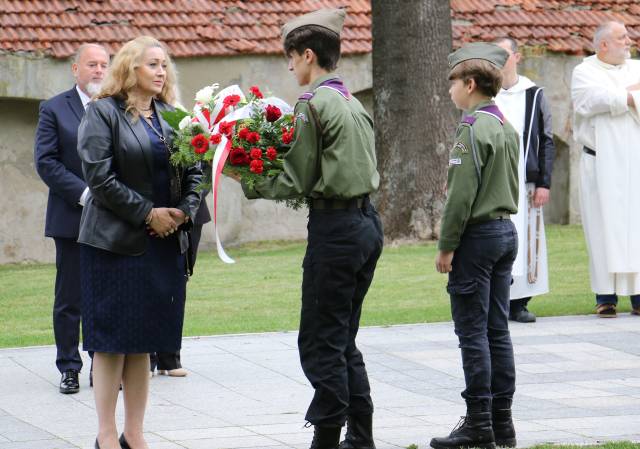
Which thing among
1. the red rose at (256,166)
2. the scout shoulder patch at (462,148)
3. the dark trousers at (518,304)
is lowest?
the dark trousers at (518,304)

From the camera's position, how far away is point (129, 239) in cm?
631

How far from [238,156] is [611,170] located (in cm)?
564

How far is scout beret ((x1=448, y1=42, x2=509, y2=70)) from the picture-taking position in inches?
257

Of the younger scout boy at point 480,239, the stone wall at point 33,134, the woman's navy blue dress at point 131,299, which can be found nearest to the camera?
the woman's navy blue dress at point 131,299

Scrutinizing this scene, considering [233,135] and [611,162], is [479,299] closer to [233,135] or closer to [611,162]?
[233,135]

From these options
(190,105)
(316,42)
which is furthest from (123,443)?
(190,105)

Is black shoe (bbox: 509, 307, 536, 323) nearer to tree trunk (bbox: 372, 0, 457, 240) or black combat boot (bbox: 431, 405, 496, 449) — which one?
black combat boot (bbox: 431, 405, 496, 449)

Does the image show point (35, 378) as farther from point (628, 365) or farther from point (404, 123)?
point (404, 123)

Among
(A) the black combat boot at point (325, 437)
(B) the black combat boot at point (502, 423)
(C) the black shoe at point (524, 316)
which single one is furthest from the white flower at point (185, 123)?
(C) the black shoe at point (524, 316)

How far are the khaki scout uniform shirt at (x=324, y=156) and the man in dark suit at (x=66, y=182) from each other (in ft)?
7.59

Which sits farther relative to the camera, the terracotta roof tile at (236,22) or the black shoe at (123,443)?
the terracotta roof tile at (236,22)

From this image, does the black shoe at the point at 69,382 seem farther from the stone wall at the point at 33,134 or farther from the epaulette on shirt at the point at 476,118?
the stone wall at the point at 33,134

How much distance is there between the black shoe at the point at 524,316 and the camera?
10.6 m

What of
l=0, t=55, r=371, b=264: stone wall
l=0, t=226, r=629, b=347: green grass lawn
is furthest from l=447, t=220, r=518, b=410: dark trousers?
l=0, t=55, r=371, b=264: stone wall
